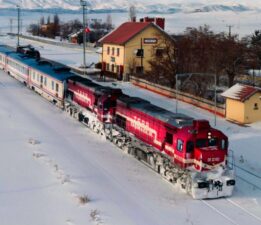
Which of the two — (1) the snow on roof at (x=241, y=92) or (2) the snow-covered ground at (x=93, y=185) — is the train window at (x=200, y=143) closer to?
(2) the snow-covered ground at (x=93, y=185)

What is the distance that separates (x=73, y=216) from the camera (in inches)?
725

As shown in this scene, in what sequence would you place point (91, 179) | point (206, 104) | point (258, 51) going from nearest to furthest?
1. point (91, 179)
2. point (206, 104)
3. point (258, 51)

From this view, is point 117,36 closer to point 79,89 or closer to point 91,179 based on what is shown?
point 79,89

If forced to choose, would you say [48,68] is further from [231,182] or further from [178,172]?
[231,182]

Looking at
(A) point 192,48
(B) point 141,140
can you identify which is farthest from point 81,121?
(A) point 192,48

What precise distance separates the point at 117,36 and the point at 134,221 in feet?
154

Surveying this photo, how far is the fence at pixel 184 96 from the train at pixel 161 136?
806 cm

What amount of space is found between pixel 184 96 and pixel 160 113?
65.6 ft

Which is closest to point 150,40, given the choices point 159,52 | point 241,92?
point 159,52

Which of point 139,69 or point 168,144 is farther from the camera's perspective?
point 139,69

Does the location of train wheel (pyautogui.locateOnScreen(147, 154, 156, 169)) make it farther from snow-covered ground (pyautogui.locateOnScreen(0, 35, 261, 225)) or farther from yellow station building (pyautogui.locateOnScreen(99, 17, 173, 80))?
yellow station building (pyautogui.locateOnScreen(99, 17, 173, 80))

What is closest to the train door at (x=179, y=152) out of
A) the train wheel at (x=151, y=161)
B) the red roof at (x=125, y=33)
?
the train wheel at (x=151, y=161)

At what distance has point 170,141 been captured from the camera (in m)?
22.9

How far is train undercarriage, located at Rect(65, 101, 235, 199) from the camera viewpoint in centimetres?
2089
